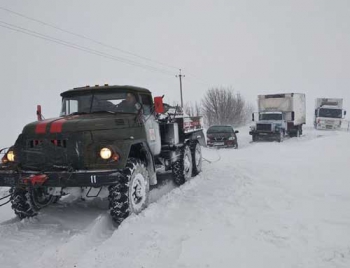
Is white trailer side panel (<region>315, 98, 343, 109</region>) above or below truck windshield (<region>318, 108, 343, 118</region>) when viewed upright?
above

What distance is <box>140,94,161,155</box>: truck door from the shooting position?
254 inches

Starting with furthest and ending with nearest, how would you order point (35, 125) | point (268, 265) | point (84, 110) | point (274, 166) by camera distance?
point (274, 166)
point (84, 110)
point (35, 125)
point (268, 265)

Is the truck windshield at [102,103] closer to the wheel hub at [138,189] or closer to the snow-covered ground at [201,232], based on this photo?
the wheel hub at [138,189]

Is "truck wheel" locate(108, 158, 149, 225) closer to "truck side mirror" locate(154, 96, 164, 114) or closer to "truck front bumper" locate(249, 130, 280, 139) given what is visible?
"truck side mirror" locate(154, 96, 164, 114)

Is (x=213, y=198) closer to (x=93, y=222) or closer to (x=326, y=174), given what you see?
(x=93, y=222)

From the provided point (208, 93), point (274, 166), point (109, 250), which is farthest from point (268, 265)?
point (208, 93)

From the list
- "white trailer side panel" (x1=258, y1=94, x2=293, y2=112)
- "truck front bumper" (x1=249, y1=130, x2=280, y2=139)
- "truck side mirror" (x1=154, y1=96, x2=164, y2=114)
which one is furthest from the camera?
"white trailer side panel" (x1=258, y1=94, x2=293, y2=112)

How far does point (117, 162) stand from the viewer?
4.86 m

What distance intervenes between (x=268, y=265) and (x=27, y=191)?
163 inches

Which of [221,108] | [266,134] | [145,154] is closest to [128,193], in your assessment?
[145,154]

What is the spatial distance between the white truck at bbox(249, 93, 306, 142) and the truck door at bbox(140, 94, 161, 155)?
17.2m

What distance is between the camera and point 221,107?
151 feet

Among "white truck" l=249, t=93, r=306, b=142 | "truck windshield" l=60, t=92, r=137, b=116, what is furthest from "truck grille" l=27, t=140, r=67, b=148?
"white truck" l=249, t=93, r=306, b=142

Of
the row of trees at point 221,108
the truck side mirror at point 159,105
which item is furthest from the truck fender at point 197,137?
the row of trees at point 221,108
